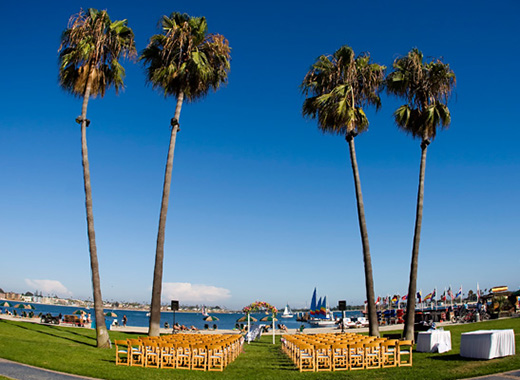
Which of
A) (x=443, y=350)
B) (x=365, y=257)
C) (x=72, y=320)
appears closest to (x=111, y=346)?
(x=365, y=257)

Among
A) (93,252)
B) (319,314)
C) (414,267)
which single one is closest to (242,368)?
(93,252)

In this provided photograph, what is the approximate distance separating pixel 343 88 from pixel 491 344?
50.2ft

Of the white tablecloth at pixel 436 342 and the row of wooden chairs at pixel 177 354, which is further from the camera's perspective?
the white tablecloth at pixel 436 342

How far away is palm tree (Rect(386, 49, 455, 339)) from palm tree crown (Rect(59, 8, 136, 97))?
15446 millimetres

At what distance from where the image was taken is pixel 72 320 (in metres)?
44.4

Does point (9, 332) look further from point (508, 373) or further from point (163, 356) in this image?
point (508, 373)

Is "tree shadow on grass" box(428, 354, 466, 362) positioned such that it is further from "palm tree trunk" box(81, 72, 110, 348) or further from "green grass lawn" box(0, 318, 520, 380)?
"palm tree trunk" box(81, 72, 110, 348)

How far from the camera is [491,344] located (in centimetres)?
1382

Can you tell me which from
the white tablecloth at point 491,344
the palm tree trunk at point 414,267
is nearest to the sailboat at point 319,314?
the palm tree trunk at point 414,267

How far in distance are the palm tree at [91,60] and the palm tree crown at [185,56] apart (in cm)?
157

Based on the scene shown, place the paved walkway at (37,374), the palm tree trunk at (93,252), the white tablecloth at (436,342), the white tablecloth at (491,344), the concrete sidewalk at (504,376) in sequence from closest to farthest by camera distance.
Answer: the concrete sidewalk at (504,376) → the paved walkway at (37,374) → the white tablecloth at (491,344) → the white tablecloth at (436,342) → the palm tree trunk at (93,252)

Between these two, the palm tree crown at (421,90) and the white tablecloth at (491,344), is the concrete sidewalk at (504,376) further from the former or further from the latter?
the palm tree crown at (421,90)

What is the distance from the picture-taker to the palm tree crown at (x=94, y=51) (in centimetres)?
2144

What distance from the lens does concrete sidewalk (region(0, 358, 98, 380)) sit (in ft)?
36.0
